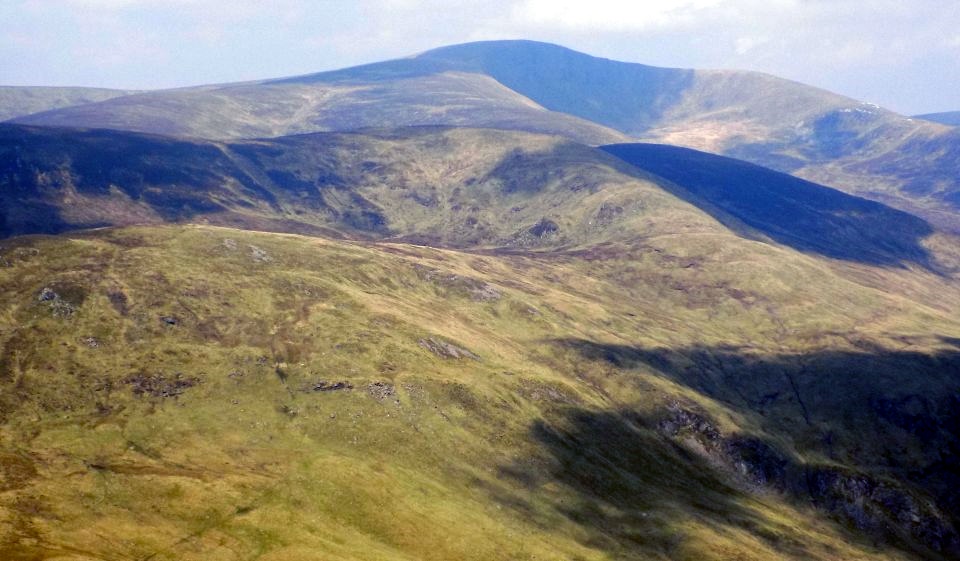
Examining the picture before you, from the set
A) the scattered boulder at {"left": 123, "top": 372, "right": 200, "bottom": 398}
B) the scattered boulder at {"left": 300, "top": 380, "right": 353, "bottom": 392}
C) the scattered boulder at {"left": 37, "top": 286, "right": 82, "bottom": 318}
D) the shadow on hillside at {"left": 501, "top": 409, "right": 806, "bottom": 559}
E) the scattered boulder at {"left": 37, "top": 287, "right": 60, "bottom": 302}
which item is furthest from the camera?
the scattered boulder at {"left": 300, "top": 380, "right": 353, "bottom": 392}

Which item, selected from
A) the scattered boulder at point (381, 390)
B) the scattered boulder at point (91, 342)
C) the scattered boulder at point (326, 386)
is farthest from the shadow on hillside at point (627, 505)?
the scattered boulder at point (91, 342)

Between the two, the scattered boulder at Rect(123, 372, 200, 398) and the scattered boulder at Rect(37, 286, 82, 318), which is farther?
the scattered boulder at Rect(37, 286, 82, 318)

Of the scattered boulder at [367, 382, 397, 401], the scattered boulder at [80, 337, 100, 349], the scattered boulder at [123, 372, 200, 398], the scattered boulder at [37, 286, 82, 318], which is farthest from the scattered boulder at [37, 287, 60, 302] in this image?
the scattered boulder at [367, 382, 397, 401]

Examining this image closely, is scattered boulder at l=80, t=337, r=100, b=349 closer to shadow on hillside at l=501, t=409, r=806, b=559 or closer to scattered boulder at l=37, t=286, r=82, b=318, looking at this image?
scattered boulder at l=37, t=286, r=82, b=318

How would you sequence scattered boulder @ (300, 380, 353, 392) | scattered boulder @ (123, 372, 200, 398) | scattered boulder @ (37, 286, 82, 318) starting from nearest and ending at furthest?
scattered boulder @ (123, 372, 200, 398), scattered boulder @ (37, 286, 82, 318), scattered boulder @ (300, 380, 353, 392)

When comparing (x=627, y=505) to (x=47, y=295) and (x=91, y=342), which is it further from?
(x=47, y=295)

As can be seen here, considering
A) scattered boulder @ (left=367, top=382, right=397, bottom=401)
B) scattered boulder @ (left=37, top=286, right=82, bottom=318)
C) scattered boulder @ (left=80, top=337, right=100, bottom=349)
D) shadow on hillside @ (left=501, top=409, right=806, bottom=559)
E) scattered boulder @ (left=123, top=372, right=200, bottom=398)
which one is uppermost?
scattered boulder @ (left=37, top=286, right=82, bottom=318)

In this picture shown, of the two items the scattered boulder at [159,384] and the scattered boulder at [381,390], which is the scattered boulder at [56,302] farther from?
the scattered boulder at [381,390]

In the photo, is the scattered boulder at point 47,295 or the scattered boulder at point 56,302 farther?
the scattered boulder at point 47,295

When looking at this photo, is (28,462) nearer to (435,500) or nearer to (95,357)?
(95,357)

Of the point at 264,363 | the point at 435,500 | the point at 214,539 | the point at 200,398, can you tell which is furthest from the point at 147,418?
the point at 435,500

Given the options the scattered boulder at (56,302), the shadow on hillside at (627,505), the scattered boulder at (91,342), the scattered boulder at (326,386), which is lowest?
the shadow on hillside at (627,505)

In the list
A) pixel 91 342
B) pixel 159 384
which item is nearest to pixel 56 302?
pixel 91 342
